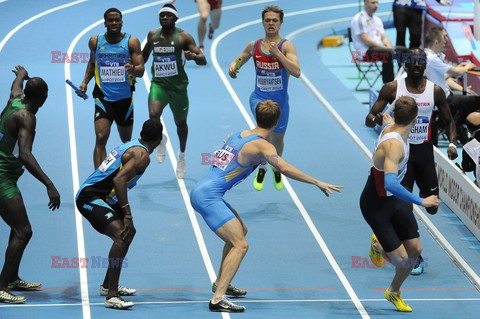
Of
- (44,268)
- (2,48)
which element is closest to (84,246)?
(44,268)

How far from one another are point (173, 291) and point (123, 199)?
1.36 m

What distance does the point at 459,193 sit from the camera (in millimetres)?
12117

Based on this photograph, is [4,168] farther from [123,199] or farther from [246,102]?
[246,102]

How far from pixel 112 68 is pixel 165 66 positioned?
3.00 feet

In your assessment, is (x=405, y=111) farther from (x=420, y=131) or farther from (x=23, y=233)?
(x=23, y=233)

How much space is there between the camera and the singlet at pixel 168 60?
1278cm

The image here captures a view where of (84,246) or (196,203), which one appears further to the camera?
(84,246)

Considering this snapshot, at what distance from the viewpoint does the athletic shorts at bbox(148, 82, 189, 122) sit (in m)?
12.9

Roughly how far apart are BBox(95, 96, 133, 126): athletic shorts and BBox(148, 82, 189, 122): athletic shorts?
1.65ft

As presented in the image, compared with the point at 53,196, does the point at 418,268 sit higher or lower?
lower

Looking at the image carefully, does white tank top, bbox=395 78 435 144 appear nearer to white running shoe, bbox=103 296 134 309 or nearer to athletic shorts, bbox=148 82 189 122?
white running shoe, bbox=103 296 134 309

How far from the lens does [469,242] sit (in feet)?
37.3

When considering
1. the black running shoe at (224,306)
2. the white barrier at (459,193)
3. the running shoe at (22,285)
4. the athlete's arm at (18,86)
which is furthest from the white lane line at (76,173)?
the white barrier at (459,193)

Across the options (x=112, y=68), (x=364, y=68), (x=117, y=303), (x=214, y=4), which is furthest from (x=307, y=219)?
(x=214, y=4)
